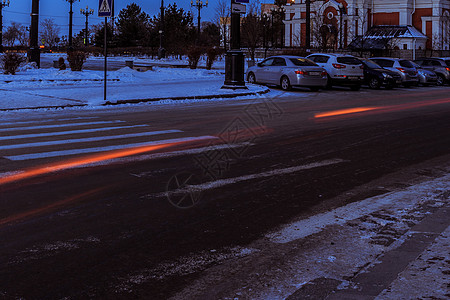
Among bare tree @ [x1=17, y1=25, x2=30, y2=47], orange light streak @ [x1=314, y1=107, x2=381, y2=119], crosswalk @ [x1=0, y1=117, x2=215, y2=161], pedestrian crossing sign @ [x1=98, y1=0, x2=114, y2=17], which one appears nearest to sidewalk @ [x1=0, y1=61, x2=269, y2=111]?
pedestrian crossing sign @ [x1=98, y1=0, x2=114, y2=17]

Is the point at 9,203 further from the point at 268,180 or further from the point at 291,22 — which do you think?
the point at 291,22

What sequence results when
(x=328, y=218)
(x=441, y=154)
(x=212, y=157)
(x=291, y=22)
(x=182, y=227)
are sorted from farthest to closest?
(x=291, y=22) → (x=441, y=154) → (x=212, y=157) → (x=328, y=218) → (x=182, y=227)

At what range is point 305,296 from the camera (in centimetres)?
397

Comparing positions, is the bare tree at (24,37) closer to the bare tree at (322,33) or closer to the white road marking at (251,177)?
the bare tree at (322,33)

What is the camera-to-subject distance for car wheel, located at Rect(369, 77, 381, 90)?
2852 cm

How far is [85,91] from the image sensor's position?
20.6 metres

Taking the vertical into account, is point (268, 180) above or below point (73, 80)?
below

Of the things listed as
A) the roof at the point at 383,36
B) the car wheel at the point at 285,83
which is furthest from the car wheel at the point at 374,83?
the roof at the point at 383,36

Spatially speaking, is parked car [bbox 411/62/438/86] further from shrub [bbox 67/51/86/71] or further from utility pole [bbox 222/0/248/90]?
shrub [bbox 67/51/86/71]

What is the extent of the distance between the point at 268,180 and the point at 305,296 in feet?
12.0

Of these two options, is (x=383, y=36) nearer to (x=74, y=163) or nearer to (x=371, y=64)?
(x=371, y=64)

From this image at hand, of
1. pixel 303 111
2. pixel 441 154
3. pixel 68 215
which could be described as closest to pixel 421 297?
pixel 68 215

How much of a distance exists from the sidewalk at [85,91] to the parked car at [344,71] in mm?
4244

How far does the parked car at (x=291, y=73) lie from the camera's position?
2442 cm
